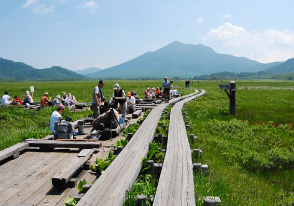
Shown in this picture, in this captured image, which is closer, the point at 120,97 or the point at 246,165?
the point at 246,165

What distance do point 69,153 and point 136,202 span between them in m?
3.89

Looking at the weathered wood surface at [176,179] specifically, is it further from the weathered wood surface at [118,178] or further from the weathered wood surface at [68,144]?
the weathered wood surface at [68,144]

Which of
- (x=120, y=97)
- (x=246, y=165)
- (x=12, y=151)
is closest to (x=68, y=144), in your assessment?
(x=12, y=151)

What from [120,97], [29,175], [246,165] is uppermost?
[120,97]

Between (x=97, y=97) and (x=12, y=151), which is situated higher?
(x=97, y=97)

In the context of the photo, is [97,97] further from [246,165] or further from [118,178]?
[118,178]

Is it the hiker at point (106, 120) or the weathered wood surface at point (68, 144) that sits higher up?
the hiker at point (106, 120)

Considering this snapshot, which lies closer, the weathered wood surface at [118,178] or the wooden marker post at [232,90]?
the weathered wood surface at [118,178]

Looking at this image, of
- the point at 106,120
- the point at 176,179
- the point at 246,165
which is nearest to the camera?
the point at 176,179

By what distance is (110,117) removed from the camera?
8.59 meters

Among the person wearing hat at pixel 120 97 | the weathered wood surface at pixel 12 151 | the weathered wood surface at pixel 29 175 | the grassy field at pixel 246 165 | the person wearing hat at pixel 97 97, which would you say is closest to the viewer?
the weathered wood surface at pixel 29 175

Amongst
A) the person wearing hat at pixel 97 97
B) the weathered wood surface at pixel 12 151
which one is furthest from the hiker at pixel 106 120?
the weathered wood surface at pixel 12 151

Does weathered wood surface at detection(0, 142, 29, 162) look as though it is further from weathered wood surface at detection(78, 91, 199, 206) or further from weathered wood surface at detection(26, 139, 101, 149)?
weathered wood surface at detection(78, 91, 199, 206)

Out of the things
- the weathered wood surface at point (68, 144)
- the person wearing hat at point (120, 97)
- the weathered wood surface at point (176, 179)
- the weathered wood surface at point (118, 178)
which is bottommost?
the weathered wood surface at point (68, 144)
